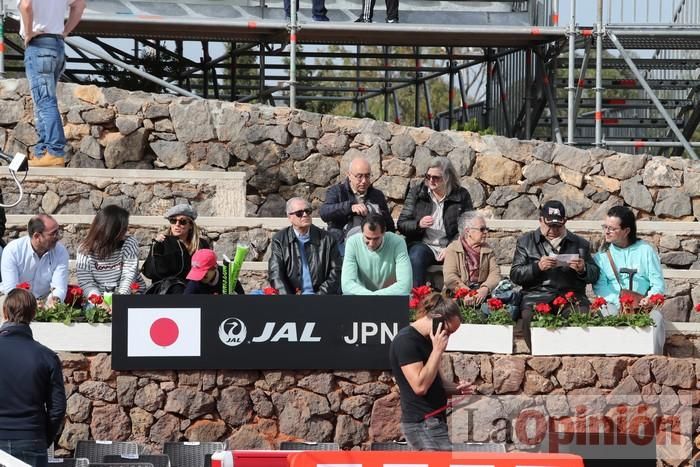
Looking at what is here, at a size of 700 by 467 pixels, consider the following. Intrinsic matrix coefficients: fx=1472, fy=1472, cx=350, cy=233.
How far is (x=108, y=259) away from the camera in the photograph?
433 inches

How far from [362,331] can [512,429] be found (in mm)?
1308

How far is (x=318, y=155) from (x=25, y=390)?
A: 7.28 meters

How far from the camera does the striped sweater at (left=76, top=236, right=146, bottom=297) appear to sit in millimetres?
10977

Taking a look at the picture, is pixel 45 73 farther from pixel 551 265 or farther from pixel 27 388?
pixel 27 388

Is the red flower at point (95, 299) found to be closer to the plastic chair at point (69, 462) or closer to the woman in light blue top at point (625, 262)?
the plastic chair at point (69, 462)

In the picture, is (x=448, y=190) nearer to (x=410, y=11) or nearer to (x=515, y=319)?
Result: (x=515, y=319)

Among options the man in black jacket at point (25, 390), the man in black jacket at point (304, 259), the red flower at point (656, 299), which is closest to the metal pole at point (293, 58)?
the man in black jacket at point (304, 259)

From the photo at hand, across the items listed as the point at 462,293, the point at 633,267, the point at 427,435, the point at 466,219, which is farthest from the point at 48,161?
the point at 427,435

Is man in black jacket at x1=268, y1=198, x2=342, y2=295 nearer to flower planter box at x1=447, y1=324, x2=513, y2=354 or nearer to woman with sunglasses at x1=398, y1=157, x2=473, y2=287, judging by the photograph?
woman with sunglasses at x1=398, y1=157, x2=473, y2=287

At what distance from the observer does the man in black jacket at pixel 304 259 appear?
1136 cm

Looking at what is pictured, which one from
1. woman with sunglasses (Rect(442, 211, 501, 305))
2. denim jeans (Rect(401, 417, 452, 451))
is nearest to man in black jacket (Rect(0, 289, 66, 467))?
denim jeans (Rect(401, 417, 452, 451))

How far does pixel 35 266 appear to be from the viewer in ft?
35.3

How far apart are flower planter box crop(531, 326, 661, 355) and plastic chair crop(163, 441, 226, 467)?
263 cm

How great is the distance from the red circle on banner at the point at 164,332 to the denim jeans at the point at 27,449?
2.19 metres
